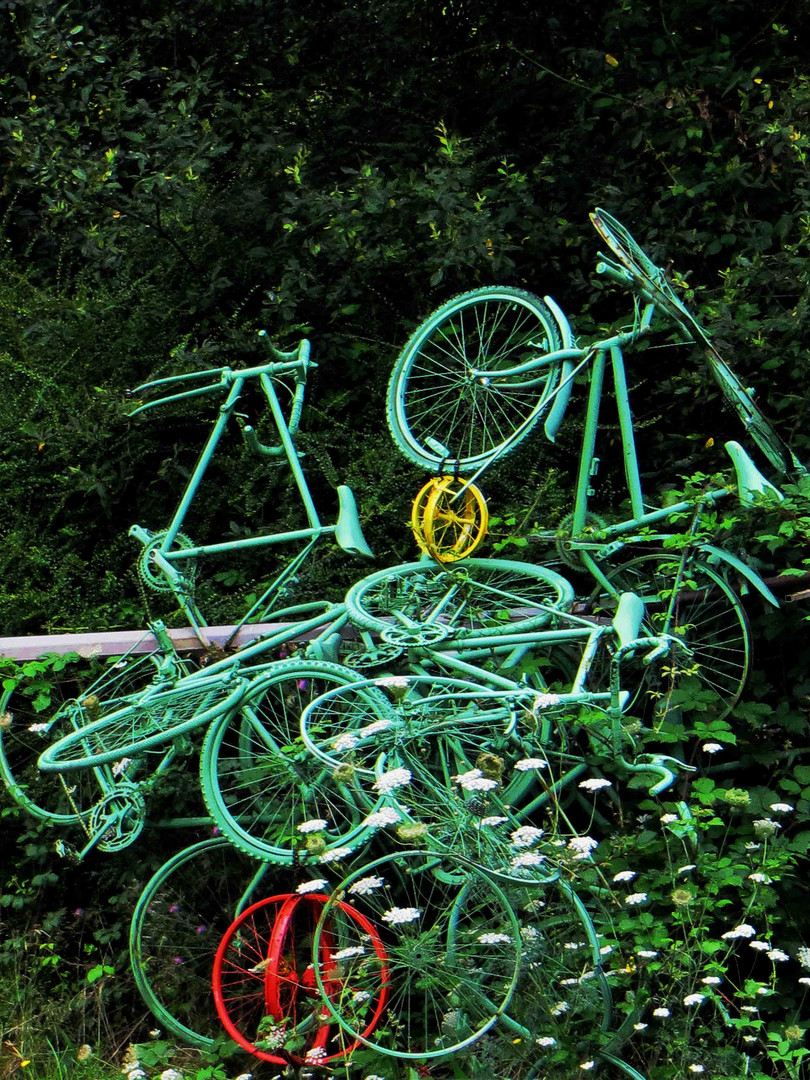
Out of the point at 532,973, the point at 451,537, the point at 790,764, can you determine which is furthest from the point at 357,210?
the point at 532,973

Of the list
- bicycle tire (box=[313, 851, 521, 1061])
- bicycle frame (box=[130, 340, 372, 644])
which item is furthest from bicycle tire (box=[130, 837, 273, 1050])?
bicycle frame (box=[130, 340, 372, 644])

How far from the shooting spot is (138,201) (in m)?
5.84

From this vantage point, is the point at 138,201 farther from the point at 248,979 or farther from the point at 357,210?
the point at 248,979

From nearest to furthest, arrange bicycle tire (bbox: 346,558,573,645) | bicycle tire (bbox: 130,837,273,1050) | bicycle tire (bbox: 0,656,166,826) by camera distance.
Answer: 1. bicycle tire (bbox: 130,837,273,1050)
2. bicycle tire (bbox: 346,558,573,645)
3. bicycle tire (bbox: 0,656,166,826)

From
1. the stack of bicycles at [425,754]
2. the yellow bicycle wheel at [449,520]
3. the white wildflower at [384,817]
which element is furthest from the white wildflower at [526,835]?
the yellow bicycle wheel at [449,520]

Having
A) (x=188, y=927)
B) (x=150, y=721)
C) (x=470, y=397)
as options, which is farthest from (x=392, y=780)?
(x=470, y=397)

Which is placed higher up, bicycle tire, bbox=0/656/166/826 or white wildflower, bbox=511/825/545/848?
white wildflower, bbox=511/825/545/848

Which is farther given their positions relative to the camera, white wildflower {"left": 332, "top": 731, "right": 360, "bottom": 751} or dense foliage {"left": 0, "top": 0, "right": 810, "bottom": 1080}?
dense foliage {"left": 0, "top": 0, "right": 810, "bottom": 1080}

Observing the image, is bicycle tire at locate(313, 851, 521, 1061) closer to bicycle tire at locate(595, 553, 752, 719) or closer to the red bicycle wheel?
the red bicycle wheel

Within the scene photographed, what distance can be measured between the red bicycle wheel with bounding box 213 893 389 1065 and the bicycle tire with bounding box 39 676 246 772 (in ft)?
1.95

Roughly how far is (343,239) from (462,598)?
2.01 metres

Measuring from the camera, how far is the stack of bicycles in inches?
132

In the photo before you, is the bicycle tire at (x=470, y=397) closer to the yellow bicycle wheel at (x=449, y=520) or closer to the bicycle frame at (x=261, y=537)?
the yellow bicycle wheel at (x=449, y=520)

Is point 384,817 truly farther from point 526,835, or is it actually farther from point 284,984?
point 284,984
